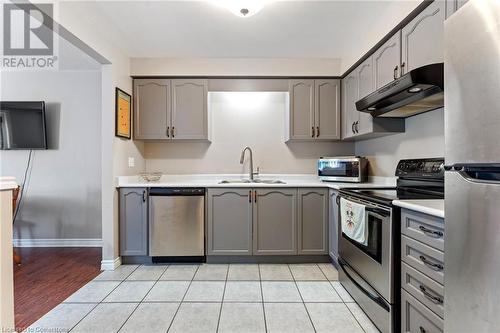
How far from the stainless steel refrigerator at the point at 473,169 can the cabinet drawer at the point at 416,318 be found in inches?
8.2

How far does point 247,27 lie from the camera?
8.34 ft

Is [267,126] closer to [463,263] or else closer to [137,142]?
[137,142]

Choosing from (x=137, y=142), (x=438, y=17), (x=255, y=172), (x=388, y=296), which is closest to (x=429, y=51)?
(x=438, y=17)

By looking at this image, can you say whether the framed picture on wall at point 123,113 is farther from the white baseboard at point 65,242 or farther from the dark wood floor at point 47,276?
the white baseboard at point 65,242

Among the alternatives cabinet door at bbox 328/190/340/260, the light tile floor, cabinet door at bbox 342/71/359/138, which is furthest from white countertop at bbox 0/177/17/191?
cabinet door at bbox 342/71/359/138

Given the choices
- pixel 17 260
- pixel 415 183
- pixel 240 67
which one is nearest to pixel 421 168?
pixel 415 183

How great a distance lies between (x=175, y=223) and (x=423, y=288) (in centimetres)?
232

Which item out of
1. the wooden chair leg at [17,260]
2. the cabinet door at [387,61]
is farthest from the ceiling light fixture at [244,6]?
the wooden chair leg at [17,260]

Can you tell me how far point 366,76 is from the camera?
2.60m

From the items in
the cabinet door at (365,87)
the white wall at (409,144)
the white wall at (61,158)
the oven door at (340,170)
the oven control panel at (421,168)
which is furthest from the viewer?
the white wall at (61,158)

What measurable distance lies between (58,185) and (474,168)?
4.28 meters

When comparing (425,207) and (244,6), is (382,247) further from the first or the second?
(244,6)

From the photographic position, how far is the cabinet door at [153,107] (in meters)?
3.21

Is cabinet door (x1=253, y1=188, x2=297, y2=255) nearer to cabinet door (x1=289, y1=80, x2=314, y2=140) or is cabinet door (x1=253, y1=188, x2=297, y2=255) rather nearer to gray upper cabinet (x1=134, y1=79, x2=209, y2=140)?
cabinet door (x1=289, y1=80, x2=314, y2=140)
